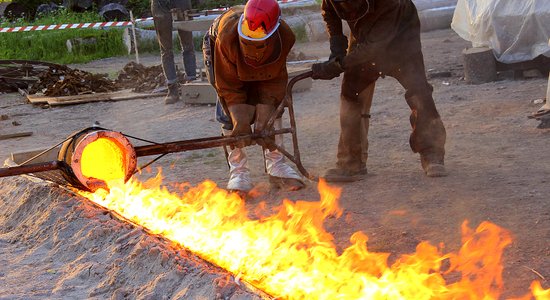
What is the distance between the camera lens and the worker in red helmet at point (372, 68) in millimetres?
5266

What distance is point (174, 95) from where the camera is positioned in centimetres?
1031

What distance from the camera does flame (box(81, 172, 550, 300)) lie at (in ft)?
10.9

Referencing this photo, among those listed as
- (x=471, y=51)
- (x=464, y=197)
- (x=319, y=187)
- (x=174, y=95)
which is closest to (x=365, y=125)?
(x=319, y=187)

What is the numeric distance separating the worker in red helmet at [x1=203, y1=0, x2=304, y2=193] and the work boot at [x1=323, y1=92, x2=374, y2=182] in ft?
1.19

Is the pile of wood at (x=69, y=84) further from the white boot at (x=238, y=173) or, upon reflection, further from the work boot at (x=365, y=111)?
the work boot at (x=365, y=111)

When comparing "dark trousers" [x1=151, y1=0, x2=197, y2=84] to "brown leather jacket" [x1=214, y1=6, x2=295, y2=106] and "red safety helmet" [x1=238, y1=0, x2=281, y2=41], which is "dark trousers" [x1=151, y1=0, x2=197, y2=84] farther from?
"red safety helmet" [x1=238, y1=0, x2=281, y2=41]

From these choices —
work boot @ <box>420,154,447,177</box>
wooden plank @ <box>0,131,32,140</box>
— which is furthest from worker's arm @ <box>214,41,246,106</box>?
wooden plank @ <box>0,131,32,140</box>

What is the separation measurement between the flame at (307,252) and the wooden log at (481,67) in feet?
14.4

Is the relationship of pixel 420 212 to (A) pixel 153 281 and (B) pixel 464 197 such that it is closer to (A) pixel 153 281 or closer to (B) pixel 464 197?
(B) pixel 464 197

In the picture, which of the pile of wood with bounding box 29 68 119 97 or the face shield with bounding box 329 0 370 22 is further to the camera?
the pile of wood with bounding box 29 68 119 97

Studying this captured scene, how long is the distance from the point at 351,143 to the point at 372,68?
59 centimetres

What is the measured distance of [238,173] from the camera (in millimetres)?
5633

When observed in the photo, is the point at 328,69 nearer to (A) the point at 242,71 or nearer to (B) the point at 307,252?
(A) the point at 242,71

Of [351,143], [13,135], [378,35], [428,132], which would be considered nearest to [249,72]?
[378,35]
